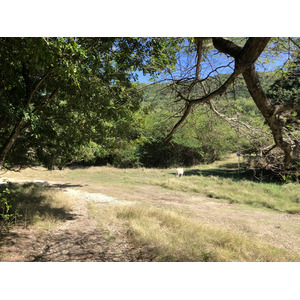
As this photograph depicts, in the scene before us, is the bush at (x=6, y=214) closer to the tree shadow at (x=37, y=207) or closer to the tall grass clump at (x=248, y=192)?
the tree shadow at (x=37, y=207)

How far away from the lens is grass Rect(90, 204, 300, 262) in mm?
4090

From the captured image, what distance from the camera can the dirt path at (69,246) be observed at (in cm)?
411

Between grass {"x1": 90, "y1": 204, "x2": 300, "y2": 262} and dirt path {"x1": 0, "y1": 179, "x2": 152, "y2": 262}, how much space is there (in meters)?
0.34

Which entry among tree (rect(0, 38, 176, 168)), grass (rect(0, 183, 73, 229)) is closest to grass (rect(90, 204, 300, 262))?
grass (rect(0, 183, 73, 229))

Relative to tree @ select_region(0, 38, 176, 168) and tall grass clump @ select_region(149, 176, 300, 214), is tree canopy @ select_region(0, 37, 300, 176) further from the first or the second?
tall grass clump @ select_region(149, 176, 300, 214)

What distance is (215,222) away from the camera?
289 inches

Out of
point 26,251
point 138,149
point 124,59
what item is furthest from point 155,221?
point 138,149

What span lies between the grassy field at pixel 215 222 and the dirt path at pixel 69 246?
0.34m

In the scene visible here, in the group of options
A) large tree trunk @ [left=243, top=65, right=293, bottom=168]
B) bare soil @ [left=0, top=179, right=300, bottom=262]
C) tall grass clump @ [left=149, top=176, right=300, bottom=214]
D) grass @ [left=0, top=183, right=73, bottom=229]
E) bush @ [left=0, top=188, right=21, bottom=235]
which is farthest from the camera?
tall grass clump @ [left=149, top=176, right=300, bottom=214]

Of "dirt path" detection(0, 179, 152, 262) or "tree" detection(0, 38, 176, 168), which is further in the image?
"dirt path" detection(0, 179, 152, 262)

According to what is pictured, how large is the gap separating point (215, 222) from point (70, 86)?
18.8ft

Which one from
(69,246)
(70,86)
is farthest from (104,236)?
(70,86)

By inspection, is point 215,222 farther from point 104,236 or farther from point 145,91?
point 145,91

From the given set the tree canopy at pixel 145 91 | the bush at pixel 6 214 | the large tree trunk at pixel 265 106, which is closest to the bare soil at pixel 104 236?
the bush at pixel 6 214
